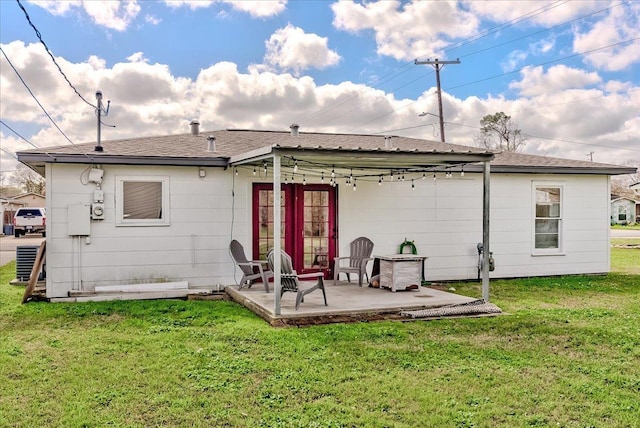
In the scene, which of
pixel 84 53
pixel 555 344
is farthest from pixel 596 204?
pixel 84 53

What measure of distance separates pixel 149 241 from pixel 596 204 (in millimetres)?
9538

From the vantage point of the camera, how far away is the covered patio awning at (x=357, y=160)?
282 inches

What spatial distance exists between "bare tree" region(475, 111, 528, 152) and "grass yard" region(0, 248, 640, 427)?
30.3 meters

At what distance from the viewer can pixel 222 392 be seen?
14.7ft

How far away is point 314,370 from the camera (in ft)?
16.5

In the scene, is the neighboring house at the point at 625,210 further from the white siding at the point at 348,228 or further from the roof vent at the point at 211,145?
the roof vent at the point at 211,145

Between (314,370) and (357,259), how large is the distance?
199 inches

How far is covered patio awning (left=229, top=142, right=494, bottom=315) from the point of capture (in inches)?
282

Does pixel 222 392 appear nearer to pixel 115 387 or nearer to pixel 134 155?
pixel 115 387

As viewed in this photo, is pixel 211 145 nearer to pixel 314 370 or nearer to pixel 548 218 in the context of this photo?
pixel 314 370

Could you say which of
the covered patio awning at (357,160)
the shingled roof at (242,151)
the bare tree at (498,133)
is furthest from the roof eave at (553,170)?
the bare tree at (498,133)

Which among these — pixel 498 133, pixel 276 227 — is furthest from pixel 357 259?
pixel 498 133

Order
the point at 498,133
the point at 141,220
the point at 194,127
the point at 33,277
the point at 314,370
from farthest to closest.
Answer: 1. the point at 498,133
2. the point at 194,127
3. the point at 141,220
4. the point at 33,277
5. the point at 314,370

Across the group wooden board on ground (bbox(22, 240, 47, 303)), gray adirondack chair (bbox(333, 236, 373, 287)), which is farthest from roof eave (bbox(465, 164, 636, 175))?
wooden board on ground (bbox(22, 240, 47, 303))
